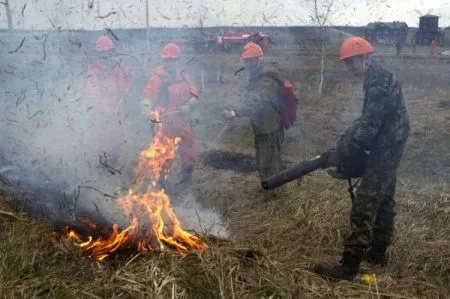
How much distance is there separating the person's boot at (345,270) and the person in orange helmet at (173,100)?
3.23 meters

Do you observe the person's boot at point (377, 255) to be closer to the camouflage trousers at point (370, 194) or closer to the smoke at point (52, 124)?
the camouflage trousers at point (370, 194)

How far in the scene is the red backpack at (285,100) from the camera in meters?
5.77

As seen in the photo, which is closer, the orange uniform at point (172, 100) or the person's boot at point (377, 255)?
the person's boot at point (377, 255)

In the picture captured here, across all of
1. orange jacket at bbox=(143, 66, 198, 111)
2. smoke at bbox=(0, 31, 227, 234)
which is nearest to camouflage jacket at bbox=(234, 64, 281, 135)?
orange jacket at bbox=(143, 66, 198, 111)

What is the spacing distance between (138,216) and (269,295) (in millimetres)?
1437

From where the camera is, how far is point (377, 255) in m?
4.32

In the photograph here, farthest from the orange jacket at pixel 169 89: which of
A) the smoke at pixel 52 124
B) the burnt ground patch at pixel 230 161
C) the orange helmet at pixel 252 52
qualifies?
the burnt ground patch at pixel 230 161

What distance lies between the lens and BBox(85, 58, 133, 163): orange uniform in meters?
6.88

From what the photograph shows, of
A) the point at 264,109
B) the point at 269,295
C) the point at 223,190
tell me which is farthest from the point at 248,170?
the point at 269,295

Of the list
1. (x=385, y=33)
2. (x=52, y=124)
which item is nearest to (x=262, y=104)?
(x=52, y=124)

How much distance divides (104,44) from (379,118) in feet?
15.5

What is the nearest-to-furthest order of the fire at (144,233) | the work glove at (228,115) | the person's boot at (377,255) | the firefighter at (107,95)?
the fire at (144,233) → the person's boot at (377,255) → the work glove at (228,115) → the firefighter at (107,95)

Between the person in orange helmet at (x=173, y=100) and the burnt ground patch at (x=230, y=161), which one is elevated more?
the person in orange helmet at (x=173, y=100)

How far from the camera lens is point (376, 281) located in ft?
12.1
